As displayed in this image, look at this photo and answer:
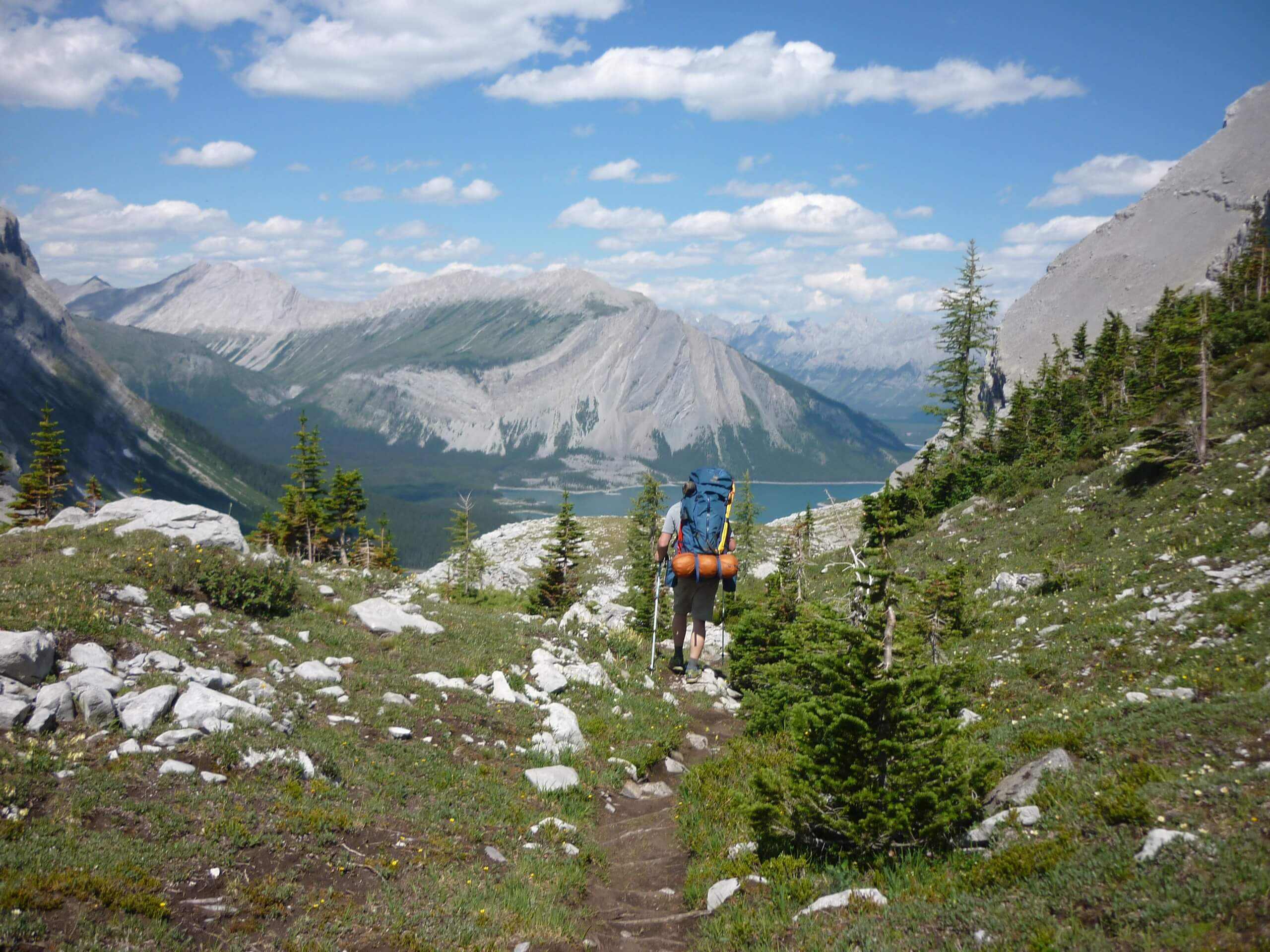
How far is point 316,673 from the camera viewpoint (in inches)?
472

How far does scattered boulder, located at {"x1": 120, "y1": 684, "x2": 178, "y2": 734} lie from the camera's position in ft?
28.0

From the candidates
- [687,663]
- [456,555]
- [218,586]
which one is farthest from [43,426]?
[687,663]

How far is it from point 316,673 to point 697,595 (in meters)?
7.60

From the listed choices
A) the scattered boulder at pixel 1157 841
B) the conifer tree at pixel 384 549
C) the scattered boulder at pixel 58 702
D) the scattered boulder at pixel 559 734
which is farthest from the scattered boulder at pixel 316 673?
the conifer tree at pixel 384 549

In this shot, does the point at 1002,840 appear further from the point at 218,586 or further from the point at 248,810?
the point at 218,586

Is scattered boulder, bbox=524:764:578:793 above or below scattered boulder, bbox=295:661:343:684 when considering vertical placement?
below

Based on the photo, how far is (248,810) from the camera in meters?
7.69

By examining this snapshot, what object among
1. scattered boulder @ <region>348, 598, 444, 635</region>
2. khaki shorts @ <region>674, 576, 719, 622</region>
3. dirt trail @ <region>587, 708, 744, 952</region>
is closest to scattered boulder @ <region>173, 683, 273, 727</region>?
dirt trail @ <region>587, 708, 744, 952</region>

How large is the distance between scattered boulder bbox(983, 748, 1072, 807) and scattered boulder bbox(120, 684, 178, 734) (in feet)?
31.9

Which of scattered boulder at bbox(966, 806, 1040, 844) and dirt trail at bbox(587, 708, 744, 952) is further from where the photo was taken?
dirt trail at bbox(587, 708, 744, 952)

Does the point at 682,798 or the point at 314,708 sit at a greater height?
the point at 314,708

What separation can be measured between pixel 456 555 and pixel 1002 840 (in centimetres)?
5646

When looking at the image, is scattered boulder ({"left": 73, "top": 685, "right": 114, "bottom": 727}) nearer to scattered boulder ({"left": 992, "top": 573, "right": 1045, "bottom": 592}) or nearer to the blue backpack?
the blue backpack

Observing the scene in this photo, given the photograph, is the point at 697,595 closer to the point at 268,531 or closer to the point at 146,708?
the point at 146,708
